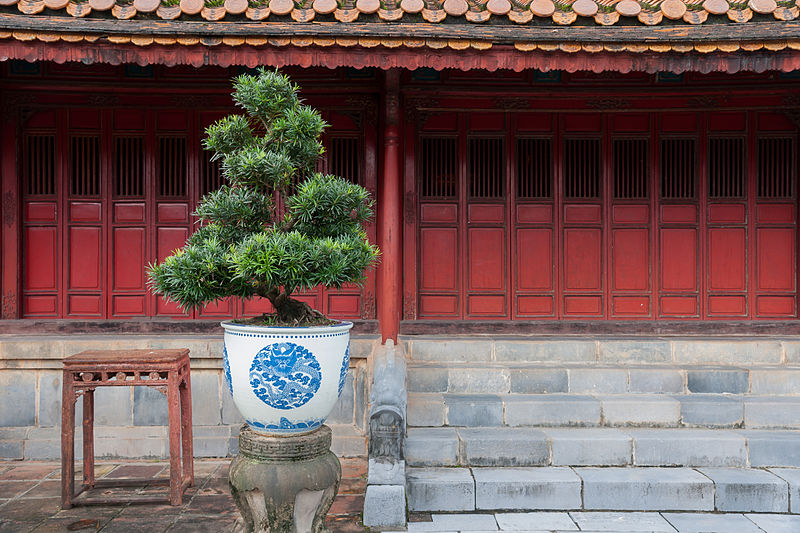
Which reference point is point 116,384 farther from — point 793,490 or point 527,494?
point 793,490

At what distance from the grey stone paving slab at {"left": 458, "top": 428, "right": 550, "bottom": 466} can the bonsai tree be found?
1768 mm

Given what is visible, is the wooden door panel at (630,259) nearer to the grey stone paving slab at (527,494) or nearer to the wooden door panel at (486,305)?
the wooden door panel at (486,305)

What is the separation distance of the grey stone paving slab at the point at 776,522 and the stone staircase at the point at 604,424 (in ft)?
0.25

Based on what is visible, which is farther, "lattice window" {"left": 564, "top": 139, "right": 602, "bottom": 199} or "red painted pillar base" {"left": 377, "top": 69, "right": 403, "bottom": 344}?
"lattice window" {"left": 564, "top": 139, "right": 602, "bottom": 199}

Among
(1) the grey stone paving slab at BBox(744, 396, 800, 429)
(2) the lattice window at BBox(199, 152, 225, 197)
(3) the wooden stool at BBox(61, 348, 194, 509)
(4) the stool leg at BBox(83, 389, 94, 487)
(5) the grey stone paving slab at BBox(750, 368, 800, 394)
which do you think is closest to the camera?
(3) the wooden stool at BBox(61, 348, 194, 509)

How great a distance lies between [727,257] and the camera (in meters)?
6.51

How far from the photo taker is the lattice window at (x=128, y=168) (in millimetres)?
6297

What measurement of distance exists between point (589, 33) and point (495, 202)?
2.12m

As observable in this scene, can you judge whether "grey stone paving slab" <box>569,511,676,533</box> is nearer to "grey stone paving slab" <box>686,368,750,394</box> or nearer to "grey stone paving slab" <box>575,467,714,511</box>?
"grey stone paving slab" <box>575,467,714,511</box>

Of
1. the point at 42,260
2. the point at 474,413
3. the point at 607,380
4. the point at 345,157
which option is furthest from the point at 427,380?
the point at 42,260

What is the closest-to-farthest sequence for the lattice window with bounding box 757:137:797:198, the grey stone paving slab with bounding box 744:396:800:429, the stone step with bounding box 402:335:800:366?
the grey stone paving slab with bounding box 744:396:800:429 < the stone step with bounding box 402:335:800:366 < the lattice window with bounding box 757:137:797:198

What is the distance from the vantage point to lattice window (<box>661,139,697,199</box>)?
21.4ft

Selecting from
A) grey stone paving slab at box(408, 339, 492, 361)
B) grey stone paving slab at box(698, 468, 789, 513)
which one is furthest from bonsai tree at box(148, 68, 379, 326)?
grey stone paving slab at box(698, 468, 789, 513)

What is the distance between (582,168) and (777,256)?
7.42ft
